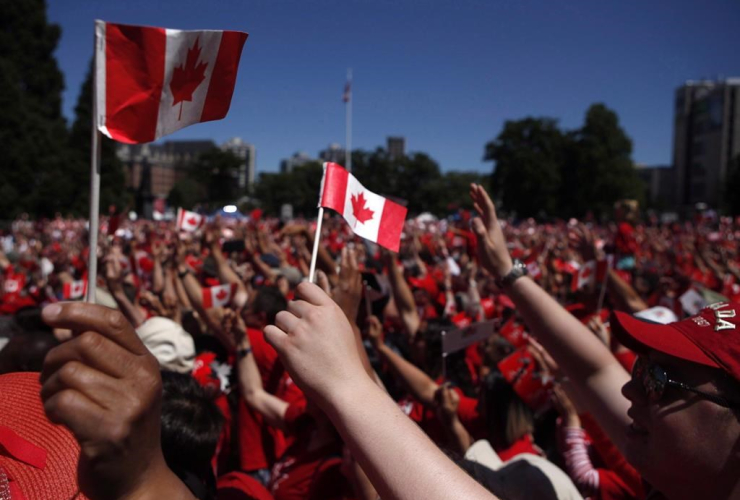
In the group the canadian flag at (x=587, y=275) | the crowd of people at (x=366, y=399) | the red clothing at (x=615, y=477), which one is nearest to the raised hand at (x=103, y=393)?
the crowd of people at (x=366, y=399)

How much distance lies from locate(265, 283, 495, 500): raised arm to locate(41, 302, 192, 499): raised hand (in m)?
0.27

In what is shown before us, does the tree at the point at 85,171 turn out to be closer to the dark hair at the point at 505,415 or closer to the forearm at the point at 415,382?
the forearm at the point at 415,382

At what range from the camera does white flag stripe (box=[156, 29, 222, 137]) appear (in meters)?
1.62

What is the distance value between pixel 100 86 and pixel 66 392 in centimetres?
103

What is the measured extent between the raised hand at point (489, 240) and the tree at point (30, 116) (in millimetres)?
37230

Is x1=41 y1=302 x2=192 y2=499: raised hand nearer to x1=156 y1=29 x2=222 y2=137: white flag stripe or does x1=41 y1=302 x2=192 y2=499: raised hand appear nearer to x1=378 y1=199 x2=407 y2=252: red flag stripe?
x1=156 y1=29 x2=222 y2=137: white flag stripe

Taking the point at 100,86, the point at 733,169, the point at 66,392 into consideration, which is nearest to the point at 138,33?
the point at 100,86

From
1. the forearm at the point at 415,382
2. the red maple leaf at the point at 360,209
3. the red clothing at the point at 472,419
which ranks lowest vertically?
the red clothing at the point at 472,419

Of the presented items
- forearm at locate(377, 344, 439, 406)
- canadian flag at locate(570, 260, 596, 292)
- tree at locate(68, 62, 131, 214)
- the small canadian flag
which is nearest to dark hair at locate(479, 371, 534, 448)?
forearm at locate(377, 344, 439, 406)

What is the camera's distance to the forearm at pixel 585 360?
1.94m

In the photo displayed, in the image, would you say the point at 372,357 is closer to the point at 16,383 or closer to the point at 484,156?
the point at 16,383

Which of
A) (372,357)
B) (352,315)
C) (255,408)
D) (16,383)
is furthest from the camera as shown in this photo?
(372,357)

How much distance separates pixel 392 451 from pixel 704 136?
8589 centimetres

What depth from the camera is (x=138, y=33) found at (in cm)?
159
